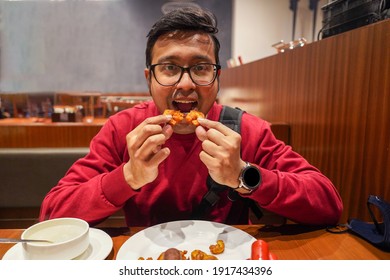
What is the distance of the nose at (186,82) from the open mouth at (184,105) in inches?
2.4

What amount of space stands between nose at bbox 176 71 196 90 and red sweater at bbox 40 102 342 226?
209mm

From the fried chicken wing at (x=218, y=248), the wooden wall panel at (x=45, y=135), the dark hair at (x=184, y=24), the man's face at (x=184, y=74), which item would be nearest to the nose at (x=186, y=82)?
the man's face at (x=184, y=74)

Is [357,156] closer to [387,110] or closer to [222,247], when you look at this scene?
[387,110]

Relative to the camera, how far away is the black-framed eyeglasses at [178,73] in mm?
958

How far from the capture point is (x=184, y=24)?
0.95m

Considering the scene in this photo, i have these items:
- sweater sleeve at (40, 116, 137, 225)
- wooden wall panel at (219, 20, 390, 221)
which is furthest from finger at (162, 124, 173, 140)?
wooden wall panel at (219, 20, 390, 221)

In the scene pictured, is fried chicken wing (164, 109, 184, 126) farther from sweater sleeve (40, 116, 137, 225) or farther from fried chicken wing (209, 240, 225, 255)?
fried chicken wing (209, 240, 225, 255)

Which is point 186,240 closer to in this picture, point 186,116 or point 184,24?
point 186,116

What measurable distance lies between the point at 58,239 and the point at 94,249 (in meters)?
0.09

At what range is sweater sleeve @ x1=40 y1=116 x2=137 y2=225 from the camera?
0.82 m

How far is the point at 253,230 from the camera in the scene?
31.9 inches

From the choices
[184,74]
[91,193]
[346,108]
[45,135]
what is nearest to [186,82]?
[184,74]

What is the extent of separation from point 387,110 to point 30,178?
1.84 meters

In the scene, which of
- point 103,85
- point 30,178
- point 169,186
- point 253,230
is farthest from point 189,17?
point 103,85
